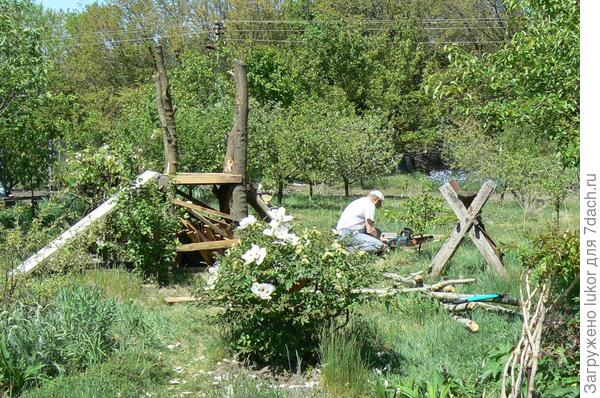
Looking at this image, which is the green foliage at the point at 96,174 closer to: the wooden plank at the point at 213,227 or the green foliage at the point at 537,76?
the wooden plank at the point at 213,227

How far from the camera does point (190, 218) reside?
11.4 meters

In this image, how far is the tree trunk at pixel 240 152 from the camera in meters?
12.0

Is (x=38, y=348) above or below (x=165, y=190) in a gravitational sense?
below

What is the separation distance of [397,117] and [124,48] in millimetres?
15625

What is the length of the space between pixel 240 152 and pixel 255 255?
5955mm

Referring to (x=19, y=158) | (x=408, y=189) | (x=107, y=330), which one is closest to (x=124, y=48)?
(x=408, y=189)

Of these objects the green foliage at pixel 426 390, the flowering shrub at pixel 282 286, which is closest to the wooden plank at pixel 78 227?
the flowering shrub at pixel 282 286

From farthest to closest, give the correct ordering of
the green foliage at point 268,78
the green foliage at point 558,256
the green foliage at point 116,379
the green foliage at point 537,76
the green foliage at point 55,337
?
the green foliage at point 268,78
the green foliage at point 537,76
the green foliage at point 55,337
the green foliage at point 116,379
the green foliage at point 558,256

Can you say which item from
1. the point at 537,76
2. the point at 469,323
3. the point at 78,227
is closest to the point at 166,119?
the point at 78,227

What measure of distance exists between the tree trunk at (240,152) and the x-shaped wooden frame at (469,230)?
307 cm

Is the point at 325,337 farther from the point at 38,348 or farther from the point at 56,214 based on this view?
the point at 56,214

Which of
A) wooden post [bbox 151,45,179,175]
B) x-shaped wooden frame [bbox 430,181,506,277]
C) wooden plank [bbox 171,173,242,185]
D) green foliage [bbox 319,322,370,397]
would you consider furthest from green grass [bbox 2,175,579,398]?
wooden post [bbox 151,45,179,175]

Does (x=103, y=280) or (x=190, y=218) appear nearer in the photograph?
(x=103, y=280)
